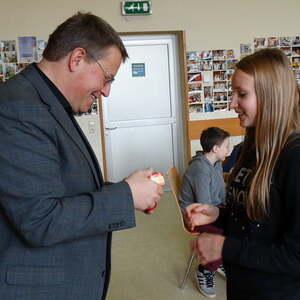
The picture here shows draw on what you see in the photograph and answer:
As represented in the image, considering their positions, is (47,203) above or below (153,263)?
above

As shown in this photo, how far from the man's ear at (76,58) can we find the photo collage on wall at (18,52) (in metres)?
3.86

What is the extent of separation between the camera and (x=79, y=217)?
2.96ft

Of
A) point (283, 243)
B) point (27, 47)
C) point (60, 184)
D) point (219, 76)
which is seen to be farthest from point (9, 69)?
point (283, 243)

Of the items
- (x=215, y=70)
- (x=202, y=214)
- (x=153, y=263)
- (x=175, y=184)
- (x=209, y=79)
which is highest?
(x=215, y=70)

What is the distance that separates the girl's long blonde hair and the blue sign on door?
4135mm

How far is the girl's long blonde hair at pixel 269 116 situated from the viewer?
1.05m

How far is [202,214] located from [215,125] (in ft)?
12.6

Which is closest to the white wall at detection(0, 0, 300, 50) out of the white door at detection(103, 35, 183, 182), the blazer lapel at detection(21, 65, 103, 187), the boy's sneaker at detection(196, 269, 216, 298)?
the white door at detection(103, 35, 183, 182)

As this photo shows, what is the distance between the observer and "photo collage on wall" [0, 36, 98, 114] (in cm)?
459

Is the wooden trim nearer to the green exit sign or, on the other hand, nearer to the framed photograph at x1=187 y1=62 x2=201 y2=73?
the framed photograph at x1=187 y1=62 x2=201 y2=73

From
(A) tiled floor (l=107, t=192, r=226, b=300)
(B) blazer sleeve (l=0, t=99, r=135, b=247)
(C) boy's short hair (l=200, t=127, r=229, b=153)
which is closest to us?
(B) blazer sleeve (l=0, t=99, r=135, b=247)

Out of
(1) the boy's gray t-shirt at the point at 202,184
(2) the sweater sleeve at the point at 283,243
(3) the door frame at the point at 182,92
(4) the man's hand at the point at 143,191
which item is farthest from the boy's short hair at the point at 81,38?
(3) the door frame at the point at 182,92

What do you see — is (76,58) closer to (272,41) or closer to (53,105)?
(53,105)

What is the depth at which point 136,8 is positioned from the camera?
4.62 m
